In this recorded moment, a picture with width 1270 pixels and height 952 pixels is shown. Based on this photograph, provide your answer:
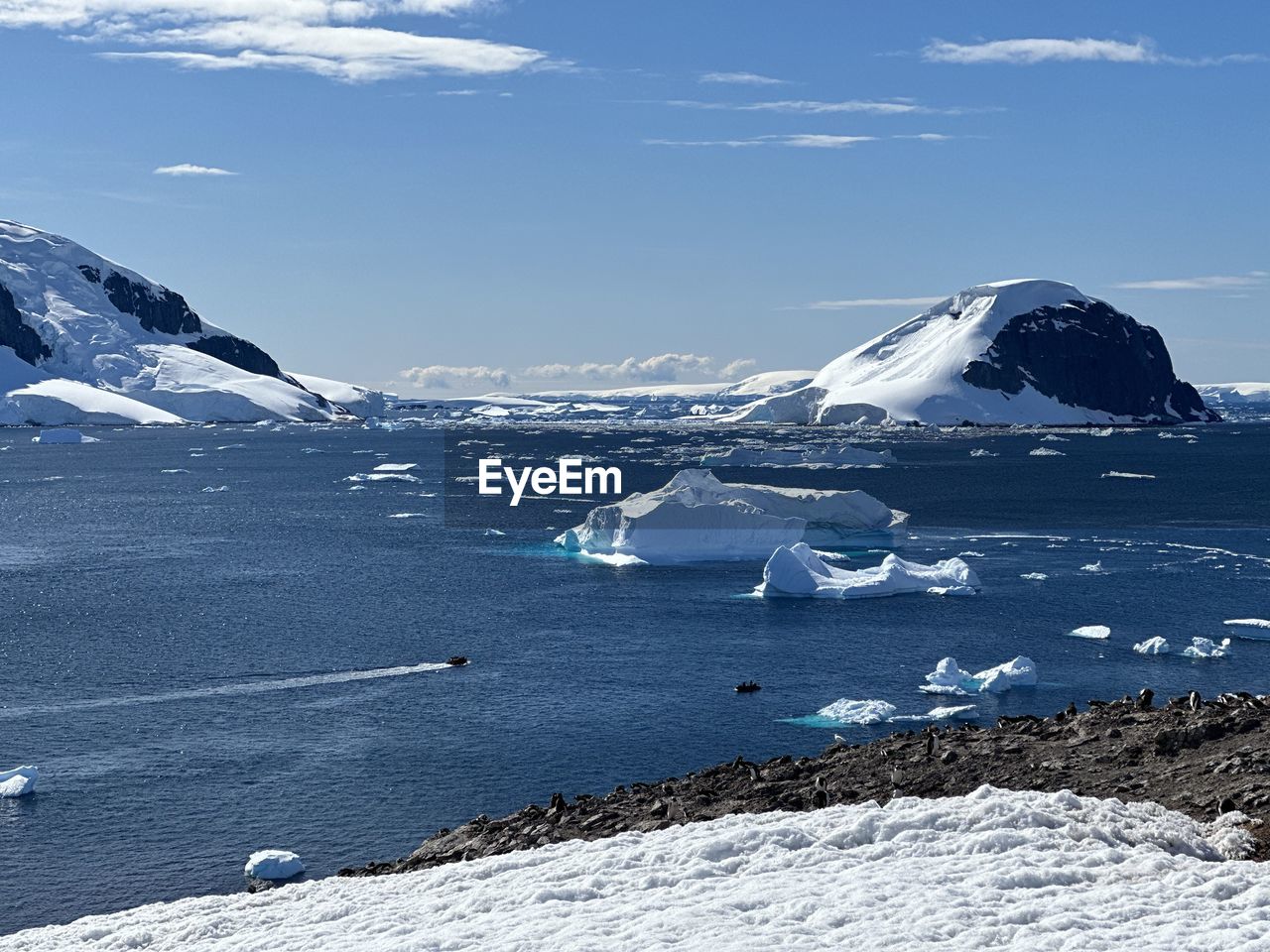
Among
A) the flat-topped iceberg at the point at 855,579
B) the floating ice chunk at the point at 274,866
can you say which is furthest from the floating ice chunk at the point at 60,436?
the floating ice chunk at the point at 274,866

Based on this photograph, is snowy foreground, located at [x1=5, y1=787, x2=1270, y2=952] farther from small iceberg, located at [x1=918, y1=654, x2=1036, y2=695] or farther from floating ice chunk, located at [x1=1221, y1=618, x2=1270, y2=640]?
floating ice chunk, located at [x1=1221, y1=618, x2=1270, y2=640]

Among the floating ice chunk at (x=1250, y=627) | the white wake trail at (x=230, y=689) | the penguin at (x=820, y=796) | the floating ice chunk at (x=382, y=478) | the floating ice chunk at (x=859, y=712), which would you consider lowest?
the white wake trail at (x=230, y=689)

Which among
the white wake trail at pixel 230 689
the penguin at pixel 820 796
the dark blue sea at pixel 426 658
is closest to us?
the penguin at pixel 820 796

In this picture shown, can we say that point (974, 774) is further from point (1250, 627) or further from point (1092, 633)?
point (1250, 627)

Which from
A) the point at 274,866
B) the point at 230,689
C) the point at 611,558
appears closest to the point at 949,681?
the point at 274,866

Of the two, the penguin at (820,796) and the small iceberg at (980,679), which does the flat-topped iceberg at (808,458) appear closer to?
the small iceberg at (980,679)
